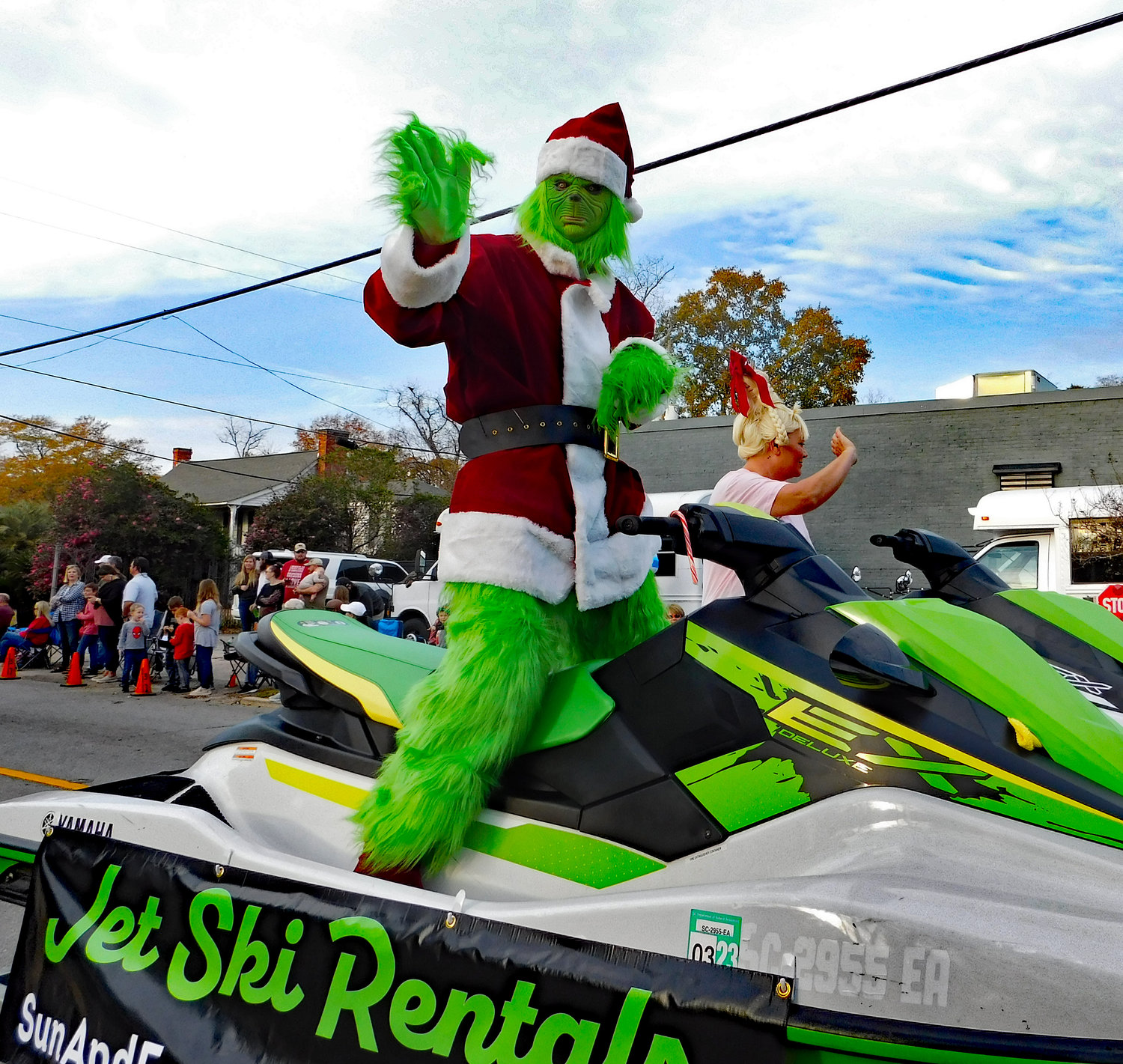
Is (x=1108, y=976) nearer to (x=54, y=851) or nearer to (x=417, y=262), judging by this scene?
(x=417, y=262)

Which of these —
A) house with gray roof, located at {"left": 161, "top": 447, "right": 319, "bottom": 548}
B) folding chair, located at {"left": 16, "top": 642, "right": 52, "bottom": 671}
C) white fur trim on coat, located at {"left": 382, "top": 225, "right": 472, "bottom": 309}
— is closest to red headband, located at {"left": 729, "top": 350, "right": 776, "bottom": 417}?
white fur trim on coat, located at {"left": 382, "top": 225, "right": 472, "bottom": 309}

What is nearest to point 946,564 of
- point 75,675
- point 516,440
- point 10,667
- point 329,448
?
point 516,440

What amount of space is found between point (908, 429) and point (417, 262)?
2001cm

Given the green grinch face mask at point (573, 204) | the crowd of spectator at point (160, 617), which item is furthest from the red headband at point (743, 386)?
the crowd of spectator at point (160, 617)

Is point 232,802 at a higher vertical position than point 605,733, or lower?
lower

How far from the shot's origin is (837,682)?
1.55 meters

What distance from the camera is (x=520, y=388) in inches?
84.0

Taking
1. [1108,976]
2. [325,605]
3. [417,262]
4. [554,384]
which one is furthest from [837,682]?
[325,605]

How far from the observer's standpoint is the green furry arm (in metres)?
2.14

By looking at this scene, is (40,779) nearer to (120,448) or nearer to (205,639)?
(205,639)

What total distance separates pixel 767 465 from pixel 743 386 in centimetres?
35

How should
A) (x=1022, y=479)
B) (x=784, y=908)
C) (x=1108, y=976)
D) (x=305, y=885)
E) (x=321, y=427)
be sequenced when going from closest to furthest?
(x=1108, y=976), (x=784, y=908), (x=305, y=885), (x=1022, y=479), (x=321, y=427)

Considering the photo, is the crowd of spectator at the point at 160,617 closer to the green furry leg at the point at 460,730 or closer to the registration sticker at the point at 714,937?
the green furry leg at the point at 460,730

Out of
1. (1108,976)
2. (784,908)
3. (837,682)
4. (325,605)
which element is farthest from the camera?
(325,605)
